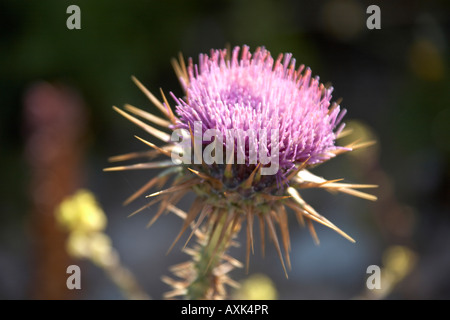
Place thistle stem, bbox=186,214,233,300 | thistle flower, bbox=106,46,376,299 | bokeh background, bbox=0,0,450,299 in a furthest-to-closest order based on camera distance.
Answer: bokeh background, bbox=0,0,450,299, thistle stem, bbox=186,214,233,300, thistle flower, bbox=106,46,376,299

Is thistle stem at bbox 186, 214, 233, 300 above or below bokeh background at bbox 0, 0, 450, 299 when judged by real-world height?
below

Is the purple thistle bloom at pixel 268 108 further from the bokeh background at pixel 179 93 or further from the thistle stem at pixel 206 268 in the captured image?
the bokeh background at pixel 179 93

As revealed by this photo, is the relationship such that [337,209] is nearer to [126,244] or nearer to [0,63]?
[126,244]

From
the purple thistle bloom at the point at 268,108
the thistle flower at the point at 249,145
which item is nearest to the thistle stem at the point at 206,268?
the thistle flower at the point at 249,145

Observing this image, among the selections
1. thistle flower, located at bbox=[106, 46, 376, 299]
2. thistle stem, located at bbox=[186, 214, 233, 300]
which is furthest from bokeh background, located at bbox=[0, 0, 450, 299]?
thistle flower, located at bbox=[106, 46, 376, 299]

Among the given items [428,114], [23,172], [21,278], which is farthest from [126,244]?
[428,114]

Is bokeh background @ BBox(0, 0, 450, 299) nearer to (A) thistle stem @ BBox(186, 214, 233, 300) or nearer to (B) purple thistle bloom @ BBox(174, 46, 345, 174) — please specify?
(A) thistle stem @ BBox(186, 214, 233, 300)
